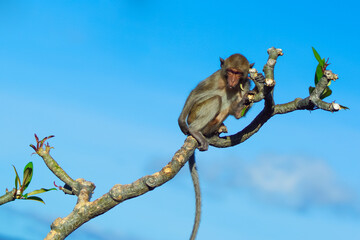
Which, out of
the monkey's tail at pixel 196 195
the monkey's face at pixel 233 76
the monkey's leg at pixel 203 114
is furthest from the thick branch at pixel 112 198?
the monkey's face at pixel 233 76

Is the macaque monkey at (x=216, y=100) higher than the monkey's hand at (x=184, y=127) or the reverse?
higher

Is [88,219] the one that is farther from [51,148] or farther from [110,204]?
[51,148]

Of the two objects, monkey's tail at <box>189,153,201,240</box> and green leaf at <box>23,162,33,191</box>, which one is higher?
monkey's tail at <box>189,153,201,240</box>

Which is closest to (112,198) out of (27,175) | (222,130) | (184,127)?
(27,175)

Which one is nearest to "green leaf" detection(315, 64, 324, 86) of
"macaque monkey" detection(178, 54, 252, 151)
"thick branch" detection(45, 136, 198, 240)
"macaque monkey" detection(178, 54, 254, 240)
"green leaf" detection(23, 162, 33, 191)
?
"thick branch" detection(45, 136, 198, 240)

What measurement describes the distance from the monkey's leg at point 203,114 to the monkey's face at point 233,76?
421mm

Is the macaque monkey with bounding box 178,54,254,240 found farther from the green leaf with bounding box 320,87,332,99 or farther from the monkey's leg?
the green leaf with bounding box 320,87,332,99

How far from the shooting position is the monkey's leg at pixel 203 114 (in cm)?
938

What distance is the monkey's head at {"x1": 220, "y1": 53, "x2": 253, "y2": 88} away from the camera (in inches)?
378

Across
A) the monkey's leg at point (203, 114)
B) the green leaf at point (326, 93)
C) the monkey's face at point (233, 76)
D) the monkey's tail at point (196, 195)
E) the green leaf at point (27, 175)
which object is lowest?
the green leaf at point (27, 175)

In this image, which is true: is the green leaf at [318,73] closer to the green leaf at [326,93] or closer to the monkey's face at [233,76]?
the green leaf at [326,93]

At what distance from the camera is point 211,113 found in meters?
9.55

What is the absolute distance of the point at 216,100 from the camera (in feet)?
31.8

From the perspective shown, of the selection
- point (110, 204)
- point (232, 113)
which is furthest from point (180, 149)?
point (232, 113)
